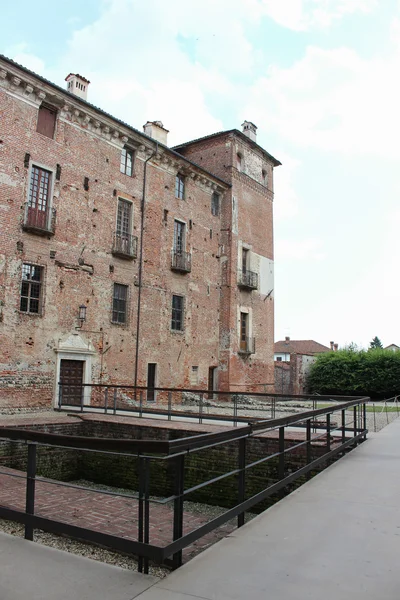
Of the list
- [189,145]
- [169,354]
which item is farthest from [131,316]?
[189,145]

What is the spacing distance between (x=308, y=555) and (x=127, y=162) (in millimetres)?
18496

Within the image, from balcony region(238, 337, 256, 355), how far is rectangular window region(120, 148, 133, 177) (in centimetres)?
1051

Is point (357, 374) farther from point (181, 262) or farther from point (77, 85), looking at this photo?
point (77, 85)

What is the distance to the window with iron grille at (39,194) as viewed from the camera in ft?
52.6

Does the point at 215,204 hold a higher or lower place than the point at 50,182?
higher

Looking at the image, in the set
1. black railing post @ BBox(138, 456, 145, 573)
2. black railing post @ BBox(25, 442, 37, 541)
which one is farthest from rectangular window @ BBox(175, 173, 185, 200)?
black railing post @ BBox(138, 456, 145, 573)

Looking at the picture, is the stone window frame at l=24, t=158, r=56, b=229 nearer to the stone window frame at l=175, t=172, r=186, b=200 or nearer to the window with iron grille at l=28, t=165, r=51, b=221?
the window with iron grille at l=28, t=165, r=51, b=221

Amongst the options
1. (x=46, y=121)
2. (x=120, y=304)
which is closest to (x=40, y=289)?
(x=120, y=304)

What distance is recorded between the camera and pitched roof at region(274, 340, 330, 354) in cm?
5424

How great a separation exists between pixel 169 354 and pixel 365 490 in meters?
15.5

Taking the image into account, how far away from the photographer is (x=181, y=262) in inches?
854

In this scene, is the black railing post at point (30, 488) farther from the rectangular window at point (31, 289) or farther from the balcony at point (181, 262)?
the balcony at point (181, 262)

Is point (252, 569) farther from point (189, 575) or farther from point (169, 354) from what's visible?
point (169, 354)

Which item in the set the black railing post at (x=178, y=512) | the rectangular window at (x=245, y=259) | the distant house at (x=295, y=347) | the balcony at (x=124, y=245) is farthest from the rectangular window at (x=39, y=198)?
the distant house at (x=295, y=347)
